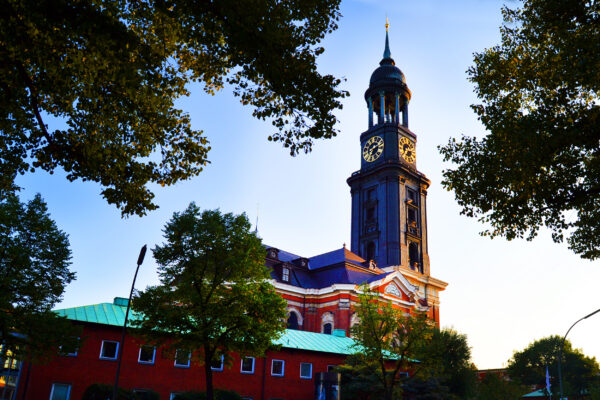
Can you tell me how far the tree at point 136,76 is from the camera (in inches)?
373

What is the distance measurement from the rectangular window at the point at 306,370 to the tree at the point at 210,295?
10848 mm

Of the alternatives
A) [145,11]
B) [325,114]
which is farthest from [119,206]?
[325,114]

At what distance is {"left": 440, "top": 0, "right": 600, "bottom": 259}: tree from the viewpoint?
1368cm

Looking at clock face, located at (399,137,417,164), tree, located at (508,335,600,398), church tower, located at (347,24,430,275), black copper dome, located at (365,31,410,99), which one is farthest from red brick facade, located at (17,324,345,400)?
black copper dome, located at (365,31,410,99)

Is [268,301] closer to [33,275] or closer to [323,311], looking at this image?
[33,275]

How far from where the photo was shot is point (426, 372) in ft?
115

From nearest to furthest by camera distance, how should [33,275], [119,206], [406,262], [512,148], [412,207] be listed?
[119,206] < [512,148] < [33,275] < [406,262] < [412,207]

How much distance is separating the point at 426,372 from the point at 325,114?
2896 cm

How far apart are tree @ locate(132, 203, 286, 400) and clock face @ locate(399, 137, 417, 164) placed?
5085 centimetres

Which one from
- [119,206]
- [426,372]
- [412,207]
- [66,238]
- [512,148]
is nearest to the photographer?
[119,206]

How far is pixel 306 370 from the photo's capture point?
3759 cm

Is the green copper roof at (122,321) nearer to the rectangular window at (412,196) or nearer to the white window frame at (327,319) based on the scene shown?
the white window frame at (327,319)

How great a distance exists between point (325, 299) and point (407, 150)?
29674mm

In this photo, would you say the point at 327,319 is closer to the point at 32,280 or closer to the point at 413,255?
the point at 413,255
